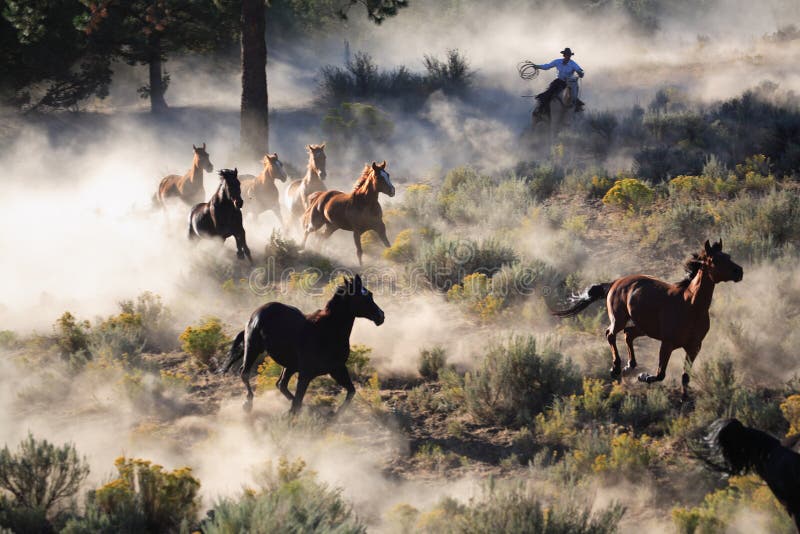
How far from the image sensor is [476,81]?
99.6 ft

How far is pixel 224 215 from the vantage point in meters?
13.3

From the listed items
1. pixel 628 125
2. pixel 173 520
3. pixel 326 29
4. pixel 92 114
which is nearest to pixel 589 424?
pixel 173 520

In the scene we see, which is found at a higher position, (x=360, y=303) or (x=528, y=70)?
(x=528, y=70)

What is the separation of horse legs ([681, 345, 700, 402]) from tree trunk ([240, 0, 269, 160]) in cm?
1448

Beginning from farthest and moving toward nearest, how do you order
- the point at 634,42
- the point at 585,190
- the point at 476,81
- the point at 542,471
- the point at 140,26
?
the point at 634,42
the point at 476,81
the point at 140,26
the point at 585,190
the point at 542,471

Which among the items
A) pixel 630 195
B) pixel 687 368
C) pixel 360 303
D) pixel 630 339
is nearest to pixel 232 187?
pixel 360 303

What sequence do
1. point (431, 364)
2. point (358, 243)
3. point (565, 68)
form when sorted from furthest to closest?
point (565, 68) → point (358, 243) → point (431, 364)

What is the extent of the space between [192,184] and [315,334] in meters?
9.06

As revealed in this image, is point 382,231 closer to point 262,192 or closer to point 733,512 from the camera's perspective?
point 262,192

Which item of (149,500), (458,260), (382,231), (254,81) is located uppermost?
(254,81)

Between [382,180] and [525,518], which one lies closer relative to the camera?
[525,518]

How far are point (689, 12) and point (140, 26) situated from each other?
144 feet

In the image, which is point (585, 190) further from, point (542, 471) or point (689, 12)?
point (689, 12)

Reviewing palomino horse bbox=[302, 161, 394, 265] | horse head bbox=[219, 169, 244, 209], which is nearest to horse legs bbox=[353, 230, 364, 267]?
palomino horse bbox=[302, 161, 394, 265]
